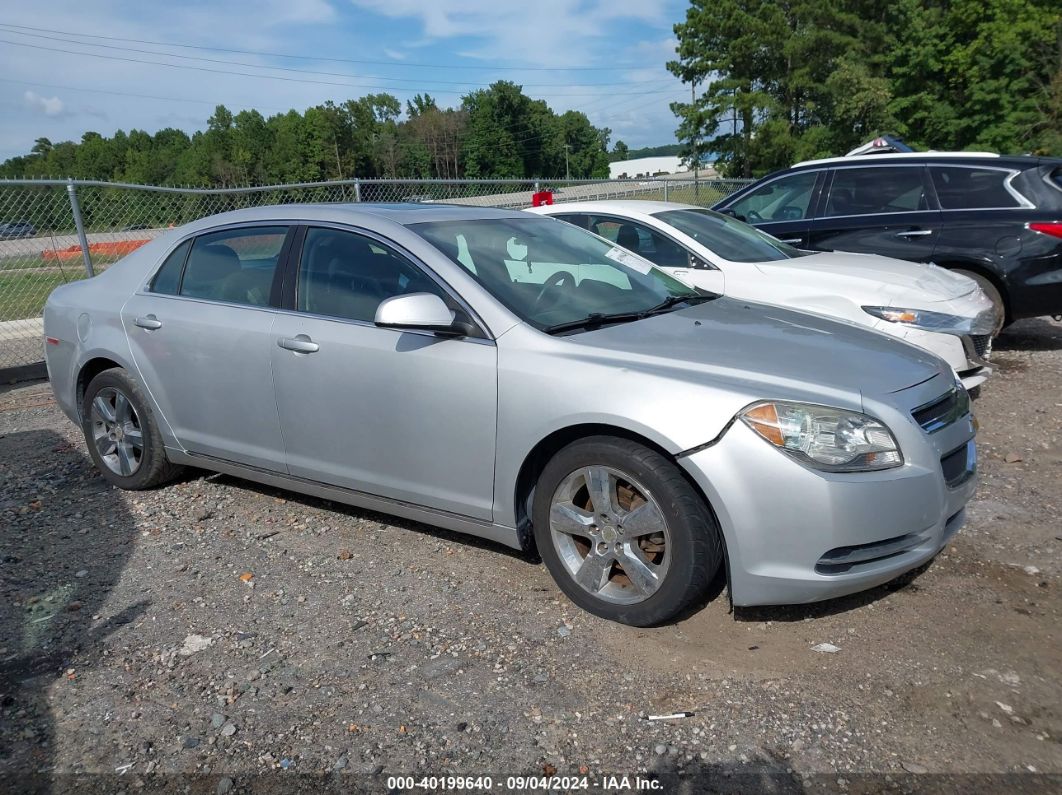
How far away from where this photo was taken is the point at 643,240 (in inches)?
256

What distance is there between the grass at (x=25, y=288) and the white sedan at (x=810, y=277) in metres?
5.68

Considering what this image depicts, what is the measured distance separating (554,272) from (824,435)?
1546mm

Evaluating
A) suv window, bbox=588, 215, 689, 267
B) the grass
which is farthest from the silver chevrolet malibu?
the grass

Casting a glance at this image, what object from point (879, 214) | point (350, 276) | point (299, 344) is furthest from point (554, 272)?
point (879, 214)

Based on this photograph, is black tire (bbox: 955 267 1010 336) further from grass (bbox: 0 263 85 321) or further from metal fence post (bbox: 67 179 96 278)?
grass (bbox: 0 263 85 321)

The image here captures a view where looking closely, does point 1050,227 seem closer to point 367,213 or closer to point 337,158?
point 367,213

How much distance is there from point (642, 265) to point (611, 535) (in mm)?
1728

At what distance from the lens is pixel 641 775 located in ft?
7.80

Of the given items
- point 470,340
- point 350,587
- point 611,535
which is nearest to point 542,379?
point 470,340

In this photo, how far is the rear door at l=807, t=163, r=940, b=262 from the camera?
24.6 feet

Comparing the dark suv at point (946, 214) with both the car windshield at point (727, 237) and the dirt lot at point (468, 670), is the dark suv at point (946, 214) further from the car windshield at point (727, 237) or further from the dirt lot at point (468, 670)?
the dirt lot at point (468, 670)

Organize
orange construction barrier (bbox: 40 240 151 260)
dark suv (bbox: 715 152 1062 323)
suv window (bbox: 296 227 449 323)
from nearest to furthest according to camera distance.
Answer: suv window (bbox: 296 227 449 323) < dark suv (bbox: 715 152 1062 323) < orange construction barrier (bbox: 40 240 151 260)

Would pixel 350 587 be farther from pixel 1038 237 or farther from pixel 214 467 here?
pixel 1038 237

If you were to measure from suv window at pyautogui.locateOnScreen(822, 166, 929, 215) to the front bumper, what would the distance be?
5.52m
